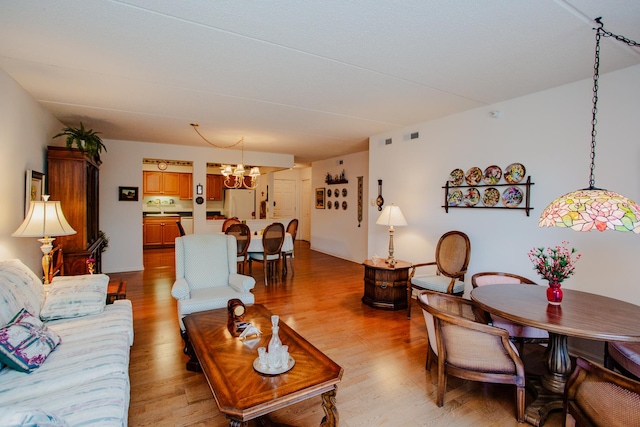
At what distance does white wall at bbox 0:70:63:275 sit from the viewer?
9.28 ft

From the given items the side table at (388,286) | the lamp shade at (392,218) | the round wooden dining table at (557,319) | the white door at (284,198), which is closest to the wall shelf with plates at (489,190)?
the lamp shade at (392,218)

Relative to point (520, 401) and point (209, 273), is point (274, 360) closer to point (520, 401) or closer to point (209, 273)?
point (520, 401)

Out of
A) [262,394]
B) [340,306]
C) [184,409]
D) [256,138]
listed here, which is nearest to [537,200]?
[340,306]

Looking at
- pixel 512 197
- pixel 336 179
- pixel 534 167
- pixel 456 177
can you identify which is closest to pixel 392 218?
pixel 456 177

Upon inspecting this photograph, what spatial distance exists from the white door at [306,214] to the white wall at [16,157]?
7560 mm

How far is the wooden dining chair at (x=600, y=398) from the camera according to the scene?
1.34 m

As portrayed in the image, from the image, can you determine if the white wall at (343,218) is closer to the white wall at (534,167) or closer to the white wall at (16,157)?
the white wall at (534,167)

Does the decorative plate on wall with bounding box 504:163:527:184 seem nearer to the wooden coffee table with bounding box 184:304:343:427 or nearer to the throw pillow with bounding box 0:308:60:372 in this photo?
the wooden coffee table with bounding box 184:304:343:427

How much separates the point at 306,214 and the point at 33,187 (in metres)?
7.90

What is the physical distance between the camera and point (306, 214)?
1090 centimetres

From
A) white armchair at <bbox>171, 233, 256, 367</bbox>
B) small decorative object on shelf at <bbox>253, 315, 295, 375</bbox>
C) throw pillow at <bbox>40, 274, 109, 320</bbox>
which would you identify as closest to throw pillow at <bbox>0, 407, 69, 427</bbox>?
small decorative object on shelf at <bbox>253, 315, 295, 375</bbox>

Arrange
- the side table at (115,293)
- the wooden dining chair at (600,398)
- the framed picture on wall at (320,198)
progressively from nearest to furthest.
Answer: the wooden dining chair at (600,398)
the side table at (115,293)
the framed picture on wall at (320,198)

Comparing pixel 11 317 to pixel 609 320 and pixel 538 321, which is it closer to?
pixel 538 321

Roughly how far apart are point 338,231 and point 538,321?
6150mm
